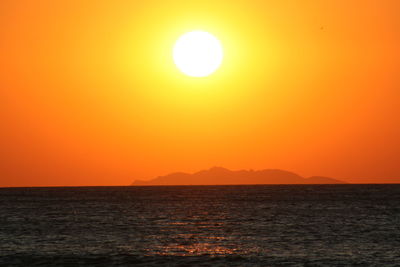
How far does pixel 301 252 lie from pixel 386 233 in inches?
1005

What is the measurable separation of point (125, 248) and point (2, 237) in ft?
65.5

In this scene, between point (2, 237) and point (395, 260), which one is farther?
point (2, 237)

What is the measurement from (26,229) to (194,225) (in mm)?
26395

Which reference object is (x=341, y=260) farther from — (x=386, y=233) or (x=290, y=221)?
(x=290, y=221)

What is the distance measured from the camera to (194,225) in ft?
340

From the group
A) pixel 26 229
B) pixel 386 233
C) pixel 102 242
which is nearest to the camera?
pixel 102 242

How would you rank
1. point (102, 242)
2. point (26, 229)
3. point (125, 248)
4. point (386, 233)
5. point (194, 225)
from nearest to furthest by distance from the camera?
point (125, 248) → point (102, 242) → point (386, 233) → point (26, 229) → point (194, 225)

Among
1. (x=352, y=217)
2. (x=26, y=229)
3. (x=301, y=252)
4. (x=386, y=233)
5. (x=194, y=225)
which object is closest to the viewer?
(x=301, y=252)

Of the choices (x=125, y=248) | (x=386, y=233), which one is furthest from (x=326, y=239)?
(x=125, y=248)

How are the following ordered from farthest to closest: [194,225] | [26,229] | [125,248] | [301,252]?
[194,225] < [26,229] < [125,248] < [301,252]

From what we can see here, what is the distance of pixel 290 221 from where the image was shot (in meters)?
109

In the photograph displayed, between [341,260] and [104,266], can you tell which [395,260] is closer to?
[341,260]

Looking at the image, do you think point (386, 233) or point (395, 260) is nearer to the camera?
point (395, 260)

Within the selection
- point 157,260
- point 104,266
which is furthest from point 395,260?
point 104,266
